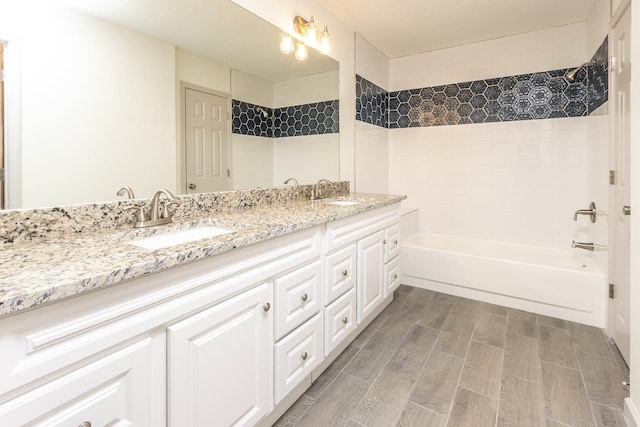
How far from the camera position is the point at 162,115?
58.7 inches

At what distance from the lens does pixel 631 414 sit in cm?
138

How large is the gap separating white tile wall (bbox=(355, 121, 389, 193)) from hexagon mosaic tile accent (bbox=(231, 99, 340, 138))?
455 millimetres

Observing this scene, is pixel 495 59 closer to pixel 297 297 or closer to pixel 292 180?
pixel 292 180

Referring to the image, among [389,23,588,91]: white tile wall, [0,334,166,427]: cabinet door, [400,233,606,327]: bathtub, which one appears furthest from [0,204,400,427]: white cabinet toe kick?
[389,23,588,91]: white tile wall

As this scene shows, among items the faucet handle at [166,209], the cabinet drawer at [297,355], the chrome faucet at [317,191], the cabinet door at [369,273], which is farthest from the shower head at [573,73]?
the faucet handle at [166,209]

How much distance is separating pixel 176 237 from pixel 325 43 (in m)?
1.86

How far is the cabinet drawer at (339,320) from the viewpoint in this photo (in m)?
1.71

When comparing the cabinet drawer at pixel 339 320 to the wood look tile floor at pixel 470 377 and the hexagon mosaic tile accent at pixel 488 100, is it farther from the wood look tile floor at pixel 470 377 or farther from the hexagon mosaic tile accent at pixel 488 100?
the hexagon mosaic tile accent at pixel 488 100

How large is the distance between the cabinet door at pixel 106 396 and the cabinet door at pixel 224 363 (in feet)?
0.15

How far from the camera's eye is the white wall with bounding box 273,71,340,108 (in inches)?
87.4

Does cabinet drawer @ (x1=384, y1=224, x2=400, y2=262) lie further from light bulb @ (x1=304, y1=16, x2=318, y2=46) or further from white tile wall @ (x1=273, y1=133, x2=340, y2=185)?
light bulb @ (x1=304, y1=16, x2=318, y2=46)

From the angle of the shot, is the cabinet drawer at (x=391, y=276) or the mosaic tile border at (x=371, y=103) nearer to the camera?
the cabinet drawer at (x=391, y=276)

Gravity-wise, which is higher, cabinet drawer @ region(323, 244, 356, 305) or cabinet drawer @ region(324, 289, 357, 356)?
cabinet drawer @ region(323, 244, 356, 305)

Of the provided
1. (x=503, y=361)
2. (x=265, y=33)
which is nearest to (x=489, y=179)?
(x=503, y=361)
